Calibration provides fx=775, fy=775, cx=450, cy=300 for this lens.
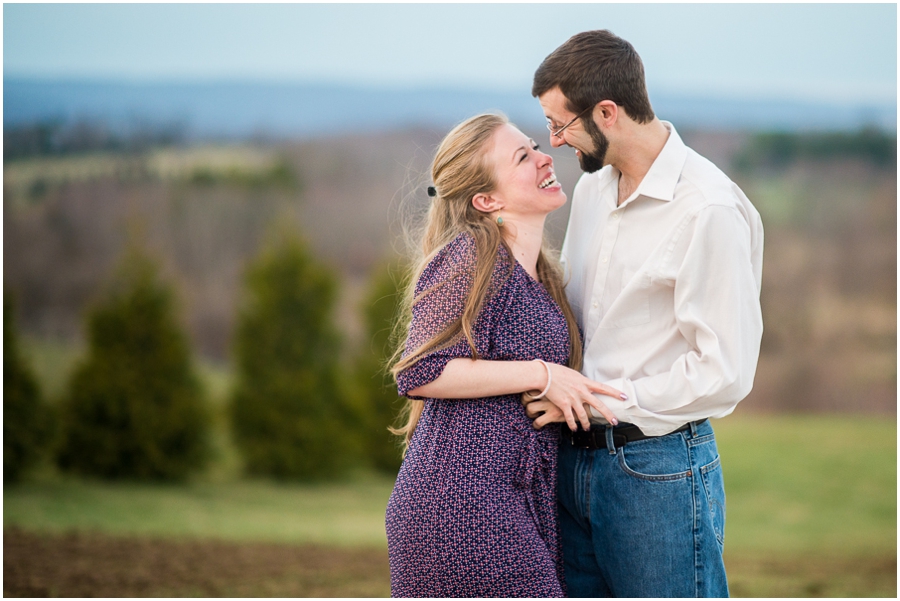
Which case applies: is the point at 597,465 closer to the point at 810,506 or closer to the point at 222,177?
the point at 810,506

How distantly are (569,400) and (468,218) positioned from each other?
0.59 metres

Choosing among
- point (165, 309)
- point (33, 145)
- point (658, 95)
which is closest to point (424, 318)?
point (165, 309)

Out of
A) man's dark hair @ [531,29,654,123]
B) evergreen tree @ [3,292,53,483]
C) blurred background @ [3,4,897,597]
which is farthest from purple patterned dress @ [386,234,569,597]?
evergreen tree @ [3,292,53,483]

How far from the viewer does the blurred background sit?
24.0ft

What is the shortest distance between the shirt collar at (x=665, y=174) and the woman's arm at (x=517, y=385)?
53 centimetres

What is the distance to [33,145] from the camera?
864 centimetres

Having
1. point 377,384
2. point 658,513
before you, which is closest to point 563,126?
point 658,513

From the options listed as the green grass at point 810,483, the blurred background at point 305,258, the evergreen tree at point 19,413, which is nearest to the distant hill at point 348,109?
the blurred background at point 305,258

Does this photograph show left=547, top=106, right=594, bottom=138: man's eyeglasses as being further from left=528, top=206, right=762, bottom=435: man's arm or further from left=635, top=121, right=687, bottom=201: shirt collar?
left=528, top=206, right=762, bottom=435: man's arm

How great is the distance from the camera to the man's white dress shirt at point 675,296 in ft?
6.36

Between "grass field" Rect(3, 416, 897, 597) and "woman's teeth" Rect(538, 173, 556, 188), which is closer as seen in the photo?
"woman's teeth" Rect(538, 173, 556, 188)

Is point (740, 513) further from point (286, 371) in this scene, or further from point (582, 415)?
point (582, 415)

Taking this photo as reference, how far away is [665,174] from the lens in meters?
2.08

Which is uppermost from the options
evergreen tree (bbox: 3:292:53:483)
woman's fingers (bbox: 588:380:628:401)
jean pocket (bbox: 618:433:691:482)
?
woman's fingers (bbox: 588:380:628:401)
